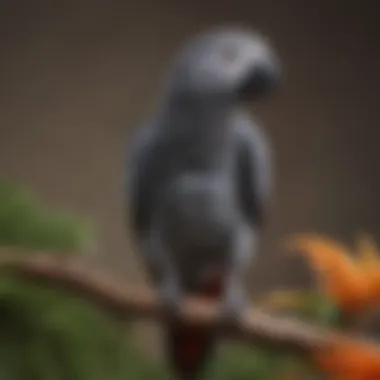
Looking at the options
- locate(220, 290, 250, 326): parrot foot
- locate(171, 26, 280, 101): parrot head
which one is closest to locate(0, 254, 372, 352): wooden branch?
locate(220, 290, 250, 326): parrot foot

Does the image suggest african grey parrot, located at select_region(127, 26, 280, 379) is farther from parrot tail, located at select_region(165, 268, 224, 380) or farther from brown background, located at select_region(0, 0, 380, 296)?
brown background, located at select_region(0, 0, 380, 296)

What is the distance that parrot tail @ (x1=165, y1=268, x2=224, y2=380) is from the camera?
24.9 inches

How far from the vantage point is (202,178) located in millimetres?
634

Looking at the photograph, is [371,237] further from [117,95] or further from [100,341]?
[100,341]

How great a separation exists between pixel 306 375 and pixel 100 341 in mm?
145

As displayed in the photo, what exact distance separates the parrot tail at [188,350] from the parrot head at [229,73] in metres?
0.15

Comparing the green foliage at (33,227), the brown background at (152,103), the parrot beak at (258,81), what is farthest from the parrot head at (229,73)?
the brown background at (152,103)

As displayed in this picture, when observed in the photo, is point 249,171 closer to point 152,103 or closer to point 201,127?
point 201,127

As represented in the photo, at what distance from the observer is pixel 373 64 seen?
124 cm

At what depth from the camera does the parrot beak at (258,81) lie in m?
0.62

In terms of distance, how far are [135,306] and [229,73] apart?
16 cm

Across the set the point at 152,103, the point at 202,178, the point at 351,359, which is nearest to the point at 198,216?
the point at 202,178

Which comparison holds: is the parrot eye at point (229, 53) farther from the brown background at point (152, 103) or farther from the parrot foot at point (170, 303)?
the brown background at point (152, 103)

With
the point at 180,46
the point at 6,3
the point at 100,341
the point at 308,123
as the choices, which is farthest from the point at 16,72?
the point at 100,341
